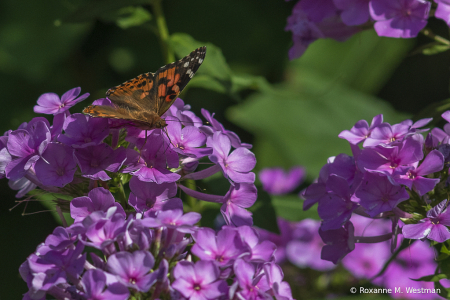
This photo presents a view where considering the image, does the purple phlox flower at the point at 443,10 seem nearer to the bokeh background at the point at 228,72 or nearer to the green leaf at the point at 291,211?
the bokeh background at the point at 228,72

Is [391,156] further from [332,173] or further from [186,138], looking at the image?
[186,138]

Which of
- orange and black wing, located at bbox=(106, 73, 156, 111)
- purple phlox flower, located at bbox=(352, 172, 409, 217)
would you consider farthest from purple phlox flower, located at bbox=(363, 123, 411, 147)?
orange and black wing, located at bbox=(106, 73, 156, 111)

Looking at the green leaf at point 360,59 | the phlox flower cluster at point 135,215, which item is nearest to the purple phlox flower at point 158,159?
the phlox flower cluster at point 135,215

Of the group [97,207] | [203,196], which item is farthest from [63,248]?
[203,196]

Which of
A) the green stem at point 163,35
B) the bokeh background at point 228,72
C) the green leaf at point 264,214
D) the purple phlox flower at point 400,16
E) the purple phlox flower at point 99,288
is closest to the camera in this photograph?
the purple phlox flower at point 99,288

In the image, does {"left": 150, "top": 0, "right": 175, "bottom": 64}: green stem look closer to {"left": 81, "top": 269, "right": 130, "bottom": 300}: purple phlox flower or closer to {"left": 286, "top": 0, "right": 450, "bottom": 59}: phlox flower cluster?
{"left": 286, "top": 0, "right": 450, "bottom": 59}: phlox flower cluster

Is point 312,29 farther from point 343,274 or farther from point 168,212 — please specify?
point 343,274

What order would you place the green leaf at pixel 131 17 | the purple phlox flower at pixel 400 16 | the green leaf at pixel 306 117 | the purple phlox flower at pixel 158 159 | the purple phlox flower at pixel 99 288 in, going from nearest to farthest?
the purple phlox flower at pixel 99 288 < the purple phlox flower at pixel 158 159 < the purple phlox flower at pixel 400 16 < the green leaf at pixel 131 17 < the green leaf at pixel 306 117
